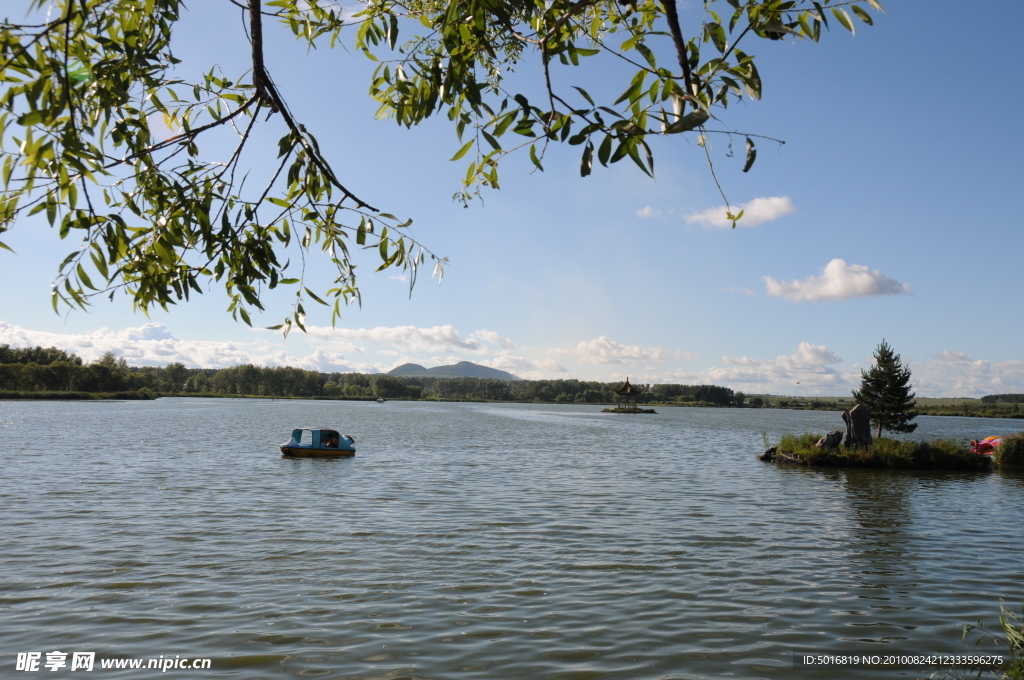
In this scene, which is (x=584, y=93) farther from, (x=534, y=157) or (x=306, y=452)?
(x=306, y=452)

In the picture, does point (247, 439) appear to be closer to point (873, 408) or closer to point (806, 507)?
point (806, 507)

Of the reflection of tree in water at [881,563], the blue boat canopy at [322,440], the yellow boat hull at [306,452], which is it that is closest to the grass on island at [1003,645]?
the reflection of tree in water at [881,563]

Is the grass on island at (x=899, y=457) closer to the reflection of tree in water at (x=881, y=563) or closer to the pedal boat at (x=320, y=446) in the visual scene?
the reflection of tree in water at (x=881, y=563)

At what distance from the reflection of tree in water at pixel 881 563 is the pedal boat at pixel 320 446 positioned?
20.9m

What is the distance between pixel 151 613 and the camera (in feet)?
26.8

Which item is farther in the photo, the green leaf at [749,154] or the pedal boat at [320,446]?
the pedal boat at [320,446]

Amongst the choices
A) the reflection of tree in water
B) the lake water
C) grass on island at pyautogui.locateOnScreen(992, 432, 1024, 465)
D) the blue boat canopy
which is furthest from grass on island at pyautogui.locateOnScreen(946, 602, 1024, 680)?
grass on island at pyautogui.locateOnScreen(992, 432, 1024, 465)

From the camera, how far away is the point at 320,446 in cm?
2872

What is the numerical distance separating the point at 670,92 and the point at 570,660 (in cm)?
625

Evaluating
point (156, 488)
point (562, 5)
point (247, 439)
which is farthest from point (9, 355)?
point (562, 5)

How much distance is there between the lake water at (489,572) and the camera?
285 inches

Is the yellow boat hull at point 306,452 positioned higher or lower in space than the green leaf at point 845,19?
lower
